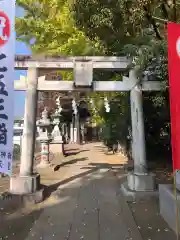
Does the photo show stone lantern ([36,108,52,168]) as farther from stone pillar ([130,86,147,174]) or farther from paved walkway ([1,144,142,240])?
stone pillar ([130,86,147,174])

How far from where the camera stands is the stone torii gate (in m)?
7.61

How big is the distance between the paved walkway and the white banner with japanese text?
5.95 ft

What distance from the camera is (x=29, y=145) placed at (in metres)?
7.62

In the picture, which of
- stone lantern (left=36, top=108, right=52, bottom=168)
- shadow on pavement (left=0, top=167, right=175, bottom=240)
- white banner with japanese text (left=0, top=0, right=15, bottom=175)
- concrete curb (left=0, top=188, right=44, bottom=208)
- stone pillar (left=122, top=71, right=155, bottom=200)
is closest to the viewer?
white banner with japanese text (left=0, top=0, right=15, bottom=175)

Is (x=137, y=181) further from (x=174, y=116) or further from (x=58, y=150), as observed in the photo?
(x=58, y=150)

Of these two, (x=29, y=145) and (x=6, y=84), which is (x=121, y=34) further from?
(x=6, y=84)

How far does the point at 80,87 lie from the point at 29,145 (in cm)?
204

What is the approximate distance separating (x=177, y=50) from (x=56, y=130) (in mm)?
15693

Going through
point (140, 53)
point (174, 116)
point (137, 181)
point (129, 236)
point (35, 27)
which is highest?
point (35, 27)

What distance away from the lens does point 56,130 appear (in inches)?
752

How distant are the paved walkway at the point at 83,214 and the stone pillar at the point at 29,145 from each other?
0.68 meters

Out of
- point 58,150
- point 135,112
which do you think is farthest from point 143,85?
point 58,150

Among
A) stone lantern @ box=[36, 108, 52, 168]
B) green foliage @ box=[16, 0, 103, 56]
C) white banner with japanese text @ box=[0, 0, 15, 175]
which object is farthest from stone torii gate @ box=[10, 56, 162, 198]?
stone lantern @ box=[36, 108, 52, 168]

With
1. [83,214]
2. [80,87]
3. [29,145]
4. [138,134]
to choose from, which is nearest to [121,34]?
[80,87]
